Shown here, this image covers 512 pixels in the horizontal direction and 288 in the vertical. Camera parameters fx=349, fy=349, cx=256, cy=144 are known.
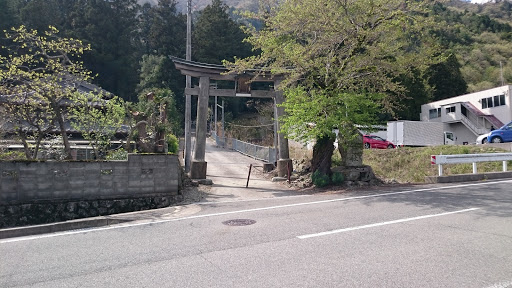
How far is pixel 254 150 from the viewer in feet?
87.2

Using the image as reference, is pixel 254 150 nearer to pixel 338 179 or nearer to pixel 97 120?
pixel 338 179

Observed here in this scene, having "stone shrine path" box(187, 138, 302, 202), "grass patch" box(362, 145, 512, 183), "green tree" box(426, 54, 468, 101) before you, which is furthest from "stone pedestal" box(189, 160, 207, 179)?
"green tree" box(426, 54, 468, 101)

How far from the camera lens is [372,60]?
41.9 feet

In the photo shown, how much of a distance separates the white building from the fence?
23.5 meters

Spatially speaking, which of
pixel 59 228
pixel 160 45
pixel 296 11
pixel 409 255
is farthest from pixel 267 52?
pixel 160 45

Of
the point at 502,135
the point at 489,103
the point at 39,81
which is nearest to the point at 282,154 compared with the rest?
the point at 39,81

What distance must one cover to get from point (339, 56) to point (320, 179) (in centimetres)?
486

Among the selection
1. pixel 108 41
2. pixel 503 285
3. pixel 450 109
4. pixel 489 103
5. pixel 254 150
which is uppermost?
pixel 108 41

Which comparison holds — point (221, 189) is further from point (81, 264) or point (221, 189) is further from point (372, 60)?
point (81, 264)

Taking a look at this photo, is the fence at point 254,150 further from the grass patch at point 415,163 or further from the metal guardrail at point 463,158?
the metal guardrail at point 463,158

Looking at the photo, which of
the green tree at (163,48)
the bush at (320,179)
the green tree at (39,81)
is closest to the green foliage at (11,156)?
the green tree at (39,81)

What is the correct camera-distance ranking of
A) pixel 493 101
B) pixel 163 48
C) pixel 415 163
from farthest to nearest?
pixel 163 48 → pixel 493 101 → pixel 415 163

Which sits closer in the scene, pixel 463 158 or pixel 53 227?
pixel 53 227

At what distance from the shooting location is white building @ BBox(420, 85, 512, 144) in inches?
1371
